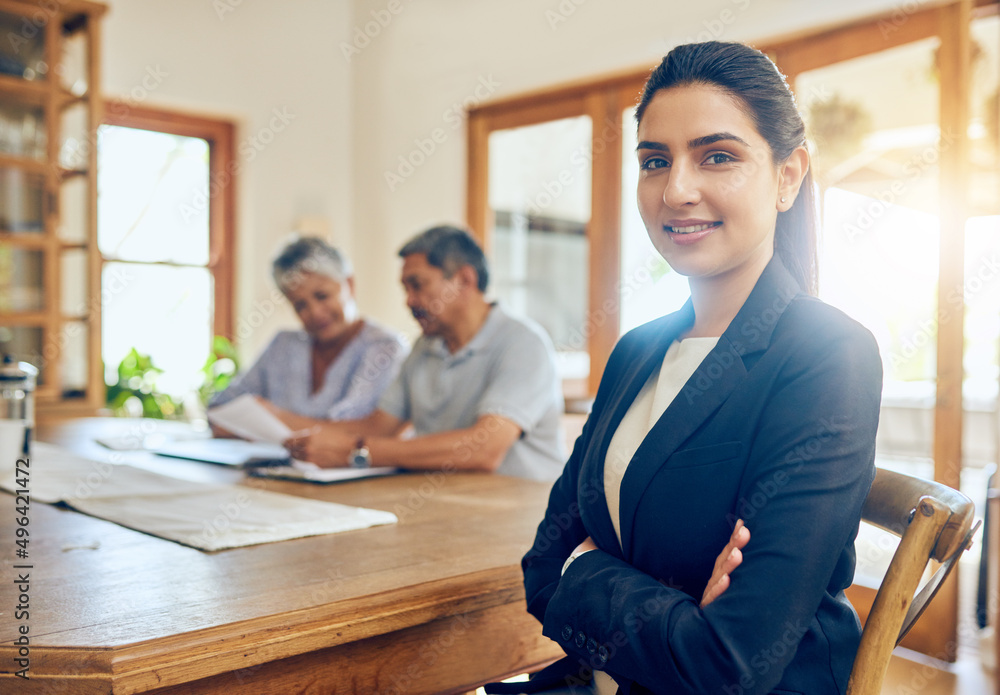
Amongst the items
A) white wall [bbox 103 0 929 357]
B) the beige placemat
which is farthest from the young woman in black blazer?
white wall [bbox 103 0 929 357]

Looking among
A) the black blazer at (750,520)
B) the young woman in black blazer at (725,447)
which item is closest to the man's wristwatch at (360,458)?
the young woman in black blazer at (725,447)

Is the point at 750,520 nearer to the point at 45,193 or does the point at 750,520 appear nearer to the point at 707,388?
the point at 707,388

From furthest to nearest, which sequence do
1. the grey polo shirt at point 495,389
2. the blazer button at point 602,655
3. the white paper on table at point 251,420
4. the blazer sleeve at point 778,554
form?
1. the white paper on table at point 251,420
2. the grey polo shirt at point 495,389
3. the blazer button at point 602,655
4. the blazer sleeve at point 778,554

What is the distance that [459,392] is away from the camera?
2381mm

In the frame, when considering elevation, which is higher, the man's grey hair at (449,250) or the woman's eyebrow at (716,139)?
the woman's eyebrow at (716,139)

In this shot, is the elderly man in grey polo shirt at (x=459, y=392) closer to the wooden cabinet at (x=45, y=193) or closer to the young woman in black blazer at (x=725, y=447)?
the young woman in black blazer at (x=725, y=447)

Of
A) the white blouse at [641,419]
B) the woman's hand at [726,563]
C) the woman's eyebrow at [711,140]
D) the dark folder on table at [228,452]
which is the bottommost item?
the dark folder on table at [228,452]

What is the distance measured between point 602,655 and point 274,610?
369 mm

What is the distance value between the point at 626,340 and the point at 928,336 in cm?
224

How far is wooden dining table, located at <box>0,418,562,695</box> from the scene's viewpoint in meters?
0.84

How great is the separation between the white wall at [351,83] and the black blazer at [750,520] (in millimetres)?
3487

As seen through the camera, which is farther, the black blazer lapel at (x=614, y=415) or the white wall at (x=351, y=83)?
the white wall at (x=351, y=83)

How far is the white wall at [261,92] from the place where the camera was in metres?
4.76

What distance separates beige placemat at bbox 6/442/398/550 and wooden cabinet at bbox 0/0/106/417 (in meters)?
2.13
